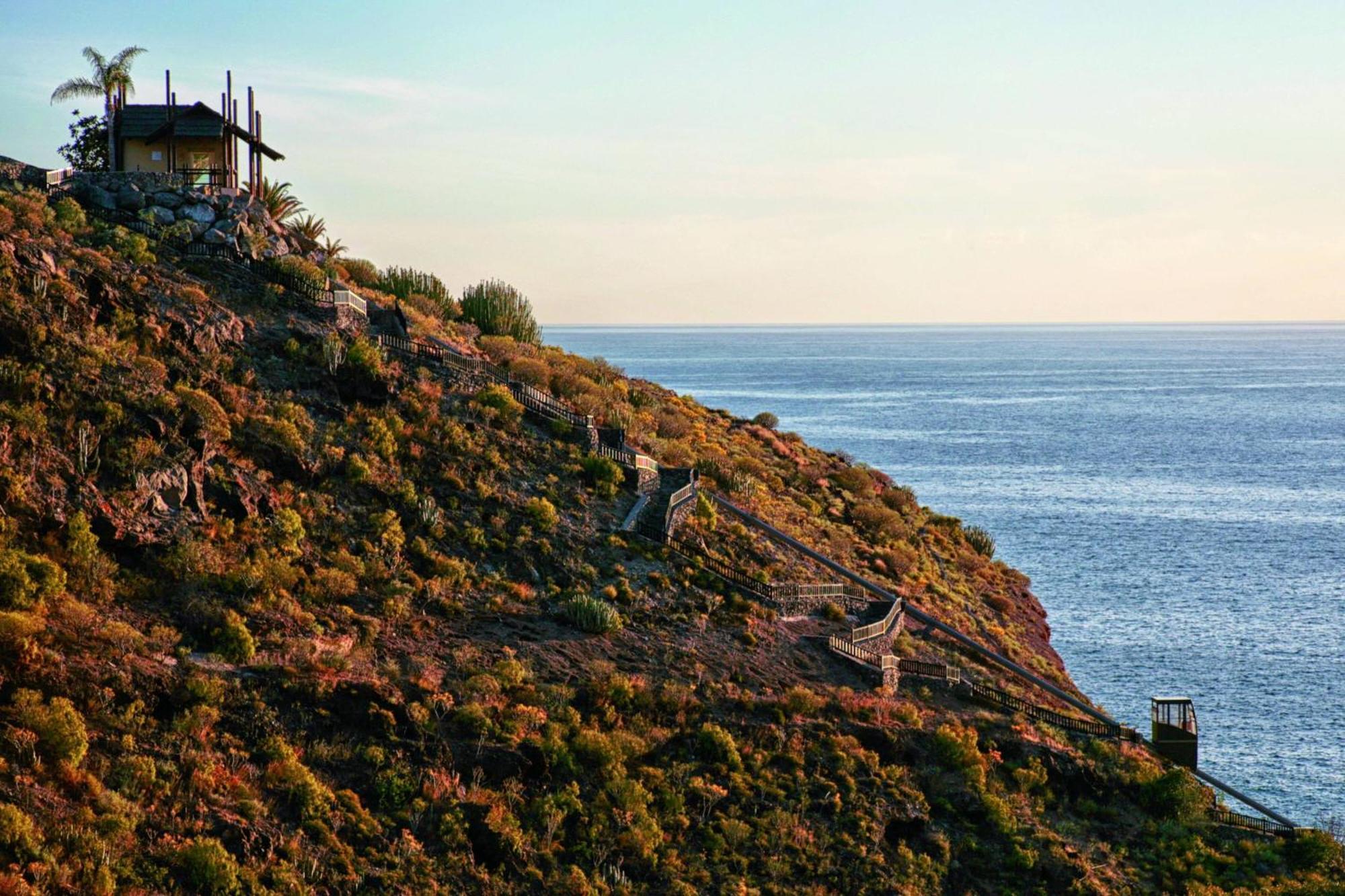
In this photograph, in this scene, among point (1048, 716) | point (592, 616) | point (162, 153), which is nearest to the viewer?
point (592, 616)

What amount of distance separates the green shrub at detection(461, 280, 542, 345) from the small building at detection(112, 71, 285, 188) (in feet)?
58.4

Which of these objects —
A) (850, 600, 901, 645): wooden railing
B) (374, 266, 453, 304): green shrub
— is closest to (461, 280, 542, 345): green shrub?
(374, 266, 453, 304): green shrub

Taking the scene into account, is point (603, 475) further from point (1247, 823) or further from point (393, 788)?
point (1247, 823)

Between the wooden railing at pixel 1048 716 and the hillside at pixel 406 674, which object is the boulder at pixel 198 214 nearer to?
the hillside at pixel 406 674

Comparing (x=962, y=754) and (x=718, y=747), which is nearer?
(x=718, y=747)

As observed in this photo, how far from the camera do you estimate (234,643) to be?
110 ft

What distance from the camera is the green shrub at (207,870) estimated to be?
25.7m

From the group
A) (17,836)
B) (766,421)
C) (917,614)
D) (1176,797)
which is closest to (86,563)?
(17,836)

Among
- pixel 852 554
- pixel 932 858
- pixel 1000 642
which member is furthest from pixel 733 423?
pixel 932 858

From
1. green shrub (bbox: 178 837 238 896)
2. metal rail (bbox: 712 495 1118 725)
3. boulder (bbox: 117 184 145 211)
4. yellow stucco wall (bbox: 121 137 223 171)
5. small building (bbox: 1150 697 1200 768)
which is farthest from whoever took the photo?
yellow stucco wall (bbox: 121 137 223 171)

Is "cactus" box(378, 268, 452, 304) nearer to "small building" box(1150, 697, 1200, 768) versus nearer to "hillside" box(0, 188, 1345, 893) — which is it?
"hillside" box(0, 188, 1345, 893)

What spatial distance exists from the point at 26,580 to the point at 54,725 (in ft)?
19.4

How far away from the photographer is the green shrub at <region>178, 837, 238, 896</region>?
2572cm

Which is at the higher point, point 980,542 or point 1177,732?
point 980,542
